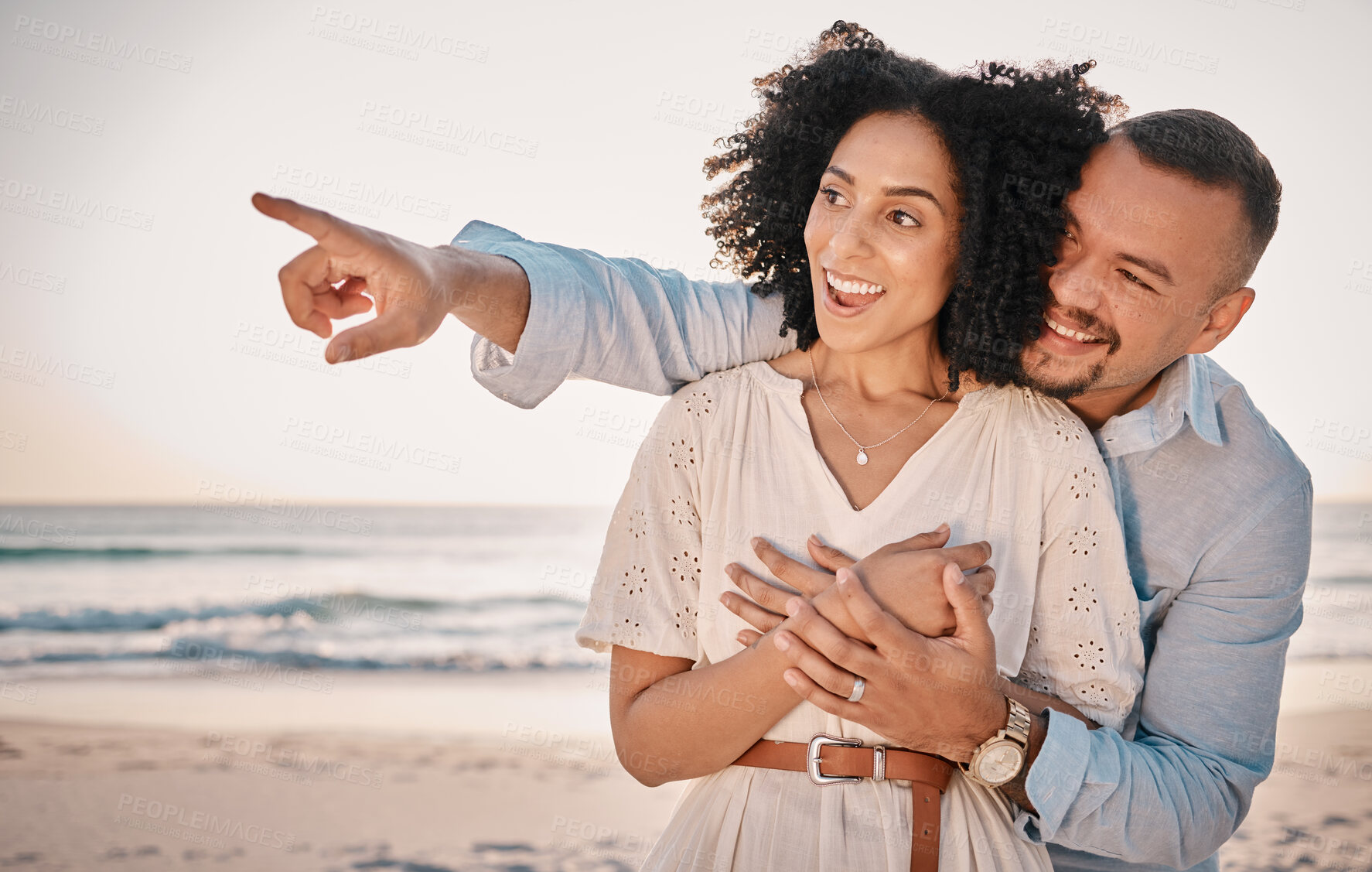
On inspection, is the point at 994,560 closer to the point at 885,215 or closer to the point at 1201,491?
the point at 1201,491

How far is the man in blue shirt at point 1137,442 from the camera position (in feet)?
6.59

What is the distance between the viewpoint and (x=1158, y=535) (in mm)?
2439

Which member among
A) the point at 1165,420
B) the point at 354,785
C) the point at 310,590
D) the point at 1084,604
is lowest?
the point at 310,590

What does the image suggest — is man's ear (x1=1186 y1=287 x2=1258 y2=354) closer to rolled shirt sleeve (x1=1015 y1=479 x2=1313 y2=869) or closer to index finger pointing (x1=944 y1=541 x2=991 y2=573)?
rolled shirt sleeve (x1=1015 y1=479 x2=1313 y2=869)

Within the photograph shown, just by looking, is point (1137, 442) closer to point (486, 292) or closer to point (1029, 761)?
point (1029, 761)

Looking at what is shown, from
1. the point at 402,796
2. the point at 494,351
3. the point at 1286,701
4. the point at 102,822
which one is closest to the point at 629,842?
the point at 402,796

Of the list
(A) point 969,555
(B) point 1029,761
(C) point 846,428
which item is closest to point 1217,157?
(C) point 846,428

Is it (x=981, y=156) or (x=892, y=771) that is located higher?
(x=981, y=156)

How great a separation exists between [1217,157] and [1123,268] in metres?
0.36

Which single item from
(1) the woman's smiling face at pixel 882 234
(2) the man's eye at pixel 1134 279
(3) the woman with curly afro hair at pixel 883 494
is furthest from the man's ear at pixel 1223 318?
(1) the woman's smiling face at pixel 882 234

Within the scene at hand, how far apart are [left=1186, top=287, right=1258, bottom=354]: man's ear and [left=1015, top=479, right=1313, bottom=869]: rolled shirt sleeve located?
0.43 meters

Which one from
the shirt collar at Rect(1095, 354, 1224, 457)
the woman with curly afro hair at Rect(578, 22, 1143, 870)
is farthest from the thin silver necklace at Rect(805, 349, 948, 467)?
the shirt collar at Rect(1095, 354, 1224, 457)

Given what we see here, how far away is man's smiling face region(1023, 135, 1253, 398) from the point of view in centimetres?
245

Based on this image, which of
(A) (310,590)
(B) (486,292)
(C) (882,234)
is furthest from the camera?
(A) (310,590)
